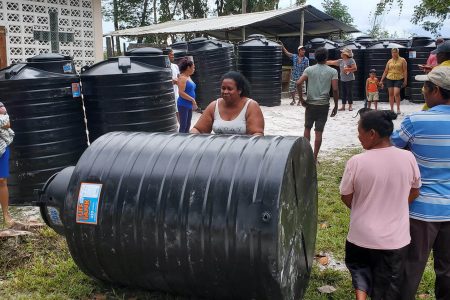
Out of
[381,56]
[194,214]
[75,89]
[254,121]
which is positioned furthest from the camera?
[381,56]

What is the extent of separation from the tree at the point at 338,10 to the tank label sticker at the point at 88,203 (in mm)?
44211

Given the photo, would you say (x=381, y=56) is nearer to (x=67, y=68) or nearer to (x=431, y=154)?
(x=67, y=68)

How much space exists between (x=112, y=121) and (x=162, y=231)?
3.33 meters

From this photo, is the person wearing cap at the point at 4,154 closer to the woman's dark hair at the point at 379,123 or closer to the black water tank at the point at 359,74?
the woman's dark hair at the point at 379,123

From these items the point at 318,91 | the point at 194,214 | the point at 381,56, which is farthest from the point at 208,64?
the point at 194,214

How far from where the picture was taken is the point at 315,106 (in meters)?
7.10

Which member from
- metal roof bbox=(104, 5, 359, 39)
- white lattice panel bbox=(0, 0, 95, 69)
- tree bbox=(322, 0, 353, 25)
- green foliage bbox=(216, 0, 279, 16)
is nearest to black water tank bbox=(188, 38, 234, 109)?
white lattice panel bbox=(0, 0, 95, 69)

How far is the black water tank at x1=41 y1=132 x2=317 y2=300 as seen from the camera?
8.96 ft

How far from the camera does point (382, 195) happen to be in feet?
9.46

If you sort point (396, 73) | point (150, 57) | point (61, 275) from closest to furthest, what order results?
point (61, 275), point (150, 57), point (396, 73)

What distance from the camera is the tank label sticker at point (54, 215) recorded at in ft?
11.7

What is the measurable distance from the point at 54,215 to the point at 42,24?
1023 centimetres

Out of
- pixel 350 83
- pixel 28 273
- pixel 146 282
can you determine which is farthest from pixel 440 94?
pixel 350 83

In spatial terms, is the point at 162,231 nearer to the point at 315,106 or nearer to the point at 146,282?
the point at 146,282
